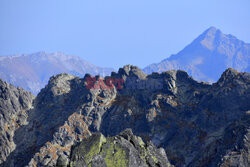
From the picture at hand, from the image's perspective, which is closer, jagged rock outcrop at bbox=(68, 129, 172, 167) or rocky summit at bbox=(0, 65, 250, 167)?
jagged rock outcrop at bbox=(68, 129, 172, 167)

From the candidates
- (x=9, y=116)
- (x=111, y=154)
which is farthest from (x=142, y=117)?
(x=111, y=154)

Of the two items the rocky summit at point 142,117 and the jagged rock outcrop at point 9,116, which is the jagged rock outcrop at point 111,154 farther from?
the jagged rock outcrop at point 9,116

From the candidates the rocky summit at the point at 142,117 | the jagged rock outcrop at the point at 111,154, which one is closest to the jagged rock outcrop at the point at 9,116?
the rocky summit at the point at 142,117

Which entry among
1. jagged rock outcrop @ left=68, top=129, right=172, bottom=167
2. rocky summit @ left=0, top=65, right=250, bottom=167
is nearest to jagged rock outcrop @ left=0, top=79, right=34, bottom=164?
rocky summit @ left=0, top=65, right=250, bottom=167

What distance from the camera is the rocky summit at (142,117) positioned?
146 meters

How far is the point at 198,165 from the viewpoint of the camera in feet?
416

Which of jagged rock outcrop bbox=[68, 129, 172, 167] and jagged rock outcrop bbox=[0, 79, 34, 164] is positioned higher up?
jagged rock outcrop bbox=[0, 79, 34, 164]

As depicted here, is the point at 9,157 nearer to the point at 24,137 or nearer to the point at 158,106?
the point at 24,137

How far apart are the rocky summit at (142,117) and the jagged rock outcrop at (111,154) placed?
301ft

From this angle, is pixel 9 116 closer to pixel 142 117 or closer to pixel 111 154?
pixel 142 117

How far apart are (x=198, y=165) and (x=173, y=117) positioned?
152 ft

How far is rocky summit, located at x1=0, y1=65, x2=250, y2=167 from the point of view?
146500mm

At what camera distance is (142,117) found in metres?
172

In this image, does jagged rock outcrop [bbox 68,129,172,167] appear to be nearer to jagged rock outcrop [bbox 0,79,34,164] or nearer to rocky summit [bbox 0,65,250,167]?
rocky summit [bbox 0,65,250,167]
